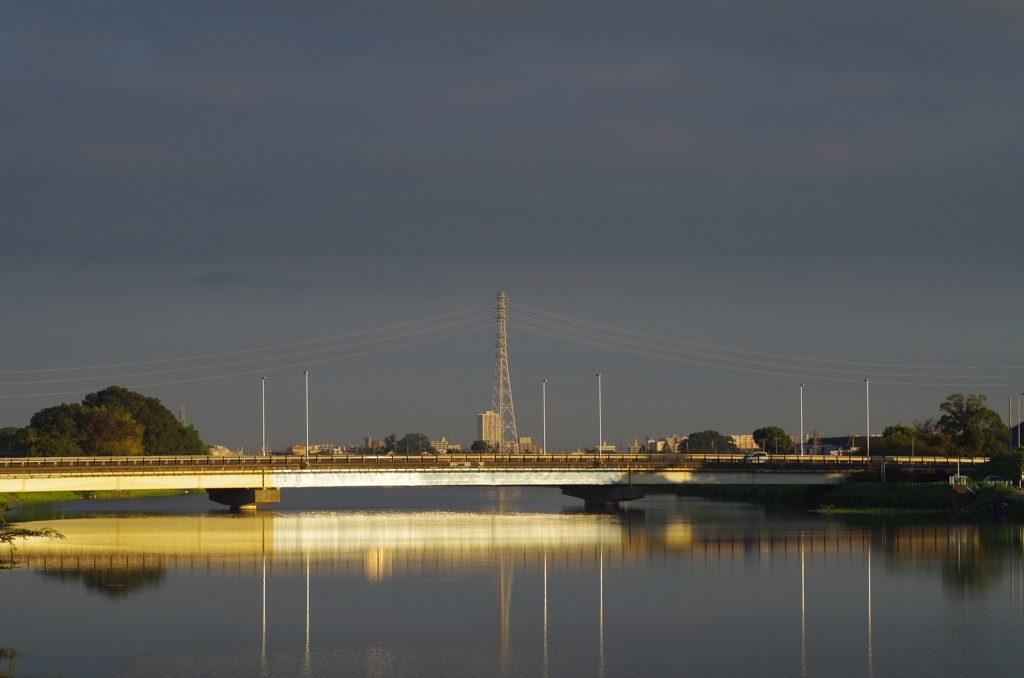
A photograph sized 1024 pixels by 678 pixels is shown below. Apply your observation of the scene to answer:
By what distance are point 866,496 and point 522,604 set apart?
8269cm

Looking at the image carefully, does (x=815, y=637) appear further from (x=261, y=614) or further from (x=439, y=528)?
(x=439, y=528)

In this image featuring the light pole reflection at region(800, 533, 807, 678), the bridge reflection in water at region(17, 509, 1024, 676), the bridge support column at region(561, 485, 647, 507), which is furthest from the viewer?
the bridge support column at region(561, 485, 647, 507)

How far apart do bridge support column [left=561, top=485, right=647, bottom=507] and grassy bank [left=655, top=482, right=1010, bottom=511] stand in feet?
61.1

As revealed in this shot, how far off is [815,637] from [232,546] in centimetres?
4462

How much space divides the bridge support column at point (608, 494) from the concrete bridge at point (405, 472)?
0.36 feet

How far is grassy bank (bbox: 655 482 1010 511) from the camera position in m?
106

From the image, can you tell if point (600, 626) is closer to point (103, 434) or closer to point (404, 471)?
point (404, 471)

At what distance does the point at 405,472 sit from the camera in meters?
120

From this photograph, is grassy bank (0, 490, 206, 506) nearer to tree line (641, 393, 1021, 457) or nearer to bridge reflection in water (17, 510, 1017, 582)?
bridge reflection in water (17, 510, 1017, 582)

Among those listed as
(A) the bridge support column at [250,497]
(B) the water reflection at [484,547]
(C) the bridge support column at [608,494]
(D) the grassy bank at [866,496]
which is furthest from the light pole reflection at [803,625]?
(A) the bridge support column at [250,497]

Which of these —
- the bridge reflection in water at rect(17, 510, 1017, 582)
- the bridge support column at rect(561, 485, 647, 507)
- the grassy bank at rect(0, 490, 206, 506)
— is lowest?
the grassy bank at rect(0, 490, 206, 506)

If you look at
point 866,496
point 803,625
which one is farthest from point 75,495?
point 803,625

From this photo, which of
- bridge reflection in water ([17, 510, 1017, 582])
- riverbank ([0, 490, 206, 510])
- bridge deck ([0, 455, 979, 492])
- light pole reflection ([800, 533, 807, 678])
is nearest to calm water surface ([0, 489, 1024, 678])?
light pole reflection ([800, 533, 807, 678])

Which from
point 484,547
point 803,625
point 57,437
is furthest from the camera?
point 57,437
